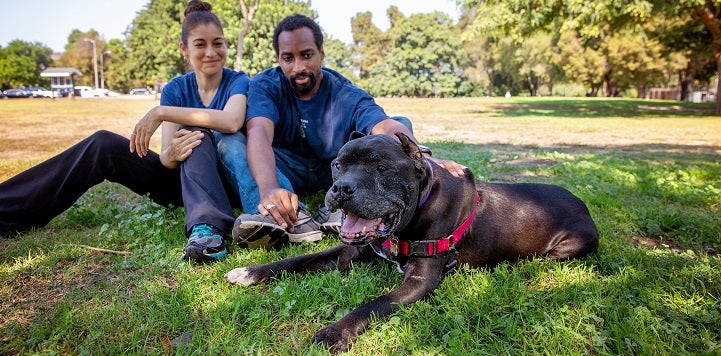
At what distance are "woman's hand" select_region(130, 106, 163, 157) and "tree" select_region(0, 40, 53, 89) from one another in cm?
9504

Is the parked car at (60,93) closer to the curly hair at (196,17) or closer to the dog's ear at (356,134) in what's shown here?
the curly hair at (196,17)

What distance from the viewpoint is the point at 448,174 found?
123 inches

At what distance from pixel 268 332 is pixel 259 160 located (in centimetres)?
159

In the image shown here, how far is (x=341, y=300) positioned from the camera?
275cm

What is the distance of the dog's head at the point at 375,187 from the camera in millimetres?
2529

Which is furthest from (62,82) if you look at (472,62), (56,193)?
(56,193)

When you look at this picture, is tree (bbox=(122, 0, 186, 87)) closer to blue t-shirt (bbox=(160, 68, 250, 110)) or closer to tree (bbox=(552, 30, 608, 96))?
tree (bbox=(552, 30, 608, 96))

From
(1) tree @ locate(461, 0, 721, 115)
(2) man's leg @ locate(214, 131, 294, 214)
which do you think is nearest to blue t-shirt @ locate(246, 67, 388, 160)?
(2) man's leg @ locate(214, 131, 294, 214)

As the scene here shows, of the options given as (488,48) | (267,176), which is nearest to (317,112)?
(267,176)

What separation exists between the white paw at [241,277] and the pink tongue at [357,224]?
78cm

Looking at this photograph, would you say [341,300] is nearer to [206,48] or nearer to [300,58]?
[300,58]

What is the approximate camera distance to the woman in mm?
3623

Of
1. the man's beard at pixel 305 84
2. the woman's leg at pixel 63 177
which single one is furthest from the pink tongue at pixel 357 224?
the woman's leg at pixel 63 177

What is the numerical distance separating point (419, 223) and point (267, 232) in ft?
3.97
